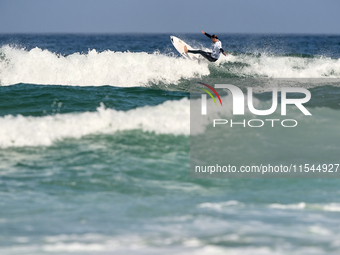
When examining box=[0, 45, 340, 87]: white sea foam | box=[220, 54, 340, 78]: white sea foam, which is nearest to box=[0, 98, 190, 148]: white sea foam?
box=[0, 45, 340, 87]: white sea foam

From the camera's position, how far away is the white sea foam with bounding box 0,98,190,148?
7.78m

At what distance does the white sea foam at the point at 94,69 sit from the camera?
1625 centimetres

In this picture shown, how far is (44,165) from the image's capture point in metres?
6.63

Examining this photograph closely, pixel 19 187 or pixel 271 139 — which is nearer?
pixel 19 187

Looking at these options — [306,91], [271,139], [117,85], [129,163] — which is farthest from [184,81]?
[129,163]

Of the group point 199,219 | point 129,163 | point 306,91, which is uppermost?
point 306,91

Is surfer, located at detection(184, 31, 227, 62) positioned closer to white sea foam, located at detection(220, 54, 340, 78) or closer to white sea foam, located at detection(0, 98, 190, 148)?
white sea foam, located at detection(220, 54, 340, 78)

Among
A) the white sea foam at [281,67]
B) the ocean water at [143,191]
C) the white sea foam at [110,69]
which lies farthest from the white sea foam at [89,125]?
the white sea foam at [281,67]

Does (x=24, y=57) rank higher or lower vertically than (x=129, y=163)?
higher

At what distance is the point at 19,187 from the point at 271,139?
479 centimetres

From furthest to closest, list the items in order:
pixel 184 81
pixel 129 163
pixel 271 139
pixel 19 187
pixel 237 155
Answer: pixel 184 81 < pixel 271 139 < pixel 237 155 < pixel 129 163 < pixel 19 187

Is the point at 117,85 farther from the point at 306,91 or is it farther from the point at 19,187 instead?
the point at 19,187

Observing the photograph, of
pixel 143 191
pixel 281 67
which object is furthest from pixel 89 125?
pixel 281 67

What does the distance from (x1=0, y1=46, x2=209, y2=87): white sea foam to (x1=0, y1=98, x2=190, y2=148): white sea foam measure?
7068mm
